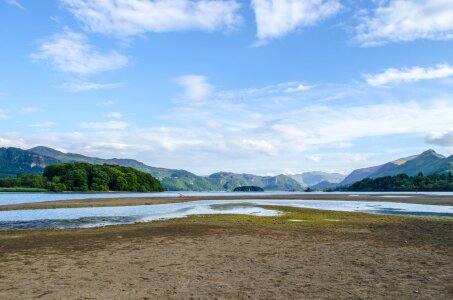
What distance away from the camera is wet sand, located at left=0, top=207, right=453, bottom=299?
14.5m

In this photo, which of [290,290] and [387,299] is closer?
[387,299]

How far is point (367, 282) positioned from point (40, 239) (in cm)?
2436

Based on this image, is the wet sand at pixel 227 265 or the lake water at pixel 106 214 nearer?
the wet sand at pixel 227 265

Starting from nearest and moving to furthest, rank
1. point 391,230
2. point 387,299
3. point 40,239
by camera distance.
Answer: point 387,299, point 40,239, point 391,230

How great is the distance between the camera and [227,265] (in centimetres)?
1966

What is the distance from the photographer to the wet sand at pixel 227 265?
14523 mm

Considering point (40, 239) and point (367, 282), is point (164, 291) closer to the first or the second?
point (367, 282)

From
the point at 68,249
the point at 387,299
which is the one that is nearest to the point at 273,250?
the point at 387,299

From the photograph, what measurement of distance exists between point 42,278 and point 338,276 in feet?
43.9

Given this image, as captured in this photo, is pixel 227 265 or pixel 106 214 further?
pixel 106 214

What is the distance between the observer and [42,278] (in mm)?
16750

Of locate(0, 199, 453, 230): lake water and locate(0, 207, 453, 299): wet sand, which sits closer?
locate(0, 207, 453, 299): wet sand

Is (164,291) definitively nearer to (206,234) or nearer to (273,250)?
(273,250)

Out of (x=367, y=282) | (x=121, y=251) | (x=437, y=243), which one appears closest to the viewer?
(x=367, y=282)
